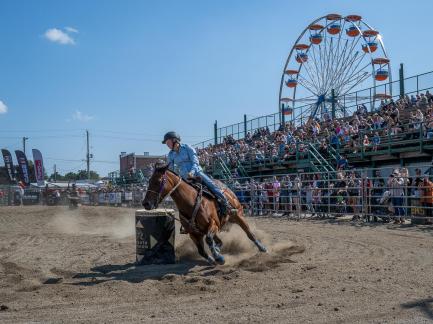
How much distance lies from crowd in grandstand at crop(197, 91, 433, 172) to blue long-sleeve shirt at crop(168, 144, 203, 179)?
1393 cm

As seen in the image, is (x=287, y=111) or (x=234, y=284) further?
(x=287, y=111)

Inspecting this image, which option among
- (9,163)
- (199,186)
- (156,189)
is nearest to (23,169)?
(9,163)

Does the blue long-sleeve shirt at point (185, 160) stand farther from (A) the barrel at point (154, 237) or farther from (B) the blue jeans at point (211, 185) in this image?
(A) the barrel at point (154, 237)

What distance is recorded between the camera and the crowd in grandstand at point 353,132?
75.7ft

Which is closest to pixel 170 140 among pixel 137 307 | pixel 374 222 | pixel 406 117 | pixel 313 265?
pixel 313 265

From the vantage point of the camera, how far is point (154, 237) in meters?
9.88

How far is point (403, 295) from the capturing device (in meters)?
6.48

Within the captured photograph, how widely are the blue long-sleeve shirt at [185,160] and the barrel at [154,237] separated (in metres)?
0.92

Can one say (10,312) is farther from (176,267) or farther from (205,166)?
(205,166)

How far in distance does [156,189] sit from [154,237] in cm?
133

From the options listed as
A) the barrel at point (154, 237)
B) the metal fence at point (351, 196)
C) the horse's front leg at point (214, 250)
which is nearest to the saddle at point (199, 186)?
the barrel at point (154, 237)

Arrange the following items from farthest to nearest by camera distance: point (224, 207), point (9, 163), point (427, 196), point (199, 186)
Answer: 1. point (9, 163)
2. point (427, 196)
3. point (224, 207)
4. point (199, 186)

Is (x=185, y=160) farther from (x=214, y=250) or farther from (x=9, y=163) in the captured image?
(x=9, y=163)

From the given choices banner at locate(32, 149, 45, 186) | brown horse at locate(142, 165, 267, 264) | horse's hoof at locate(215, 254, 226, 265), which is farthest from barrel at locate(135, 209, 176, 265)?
banner at locate(32, 149, 45, 186)
